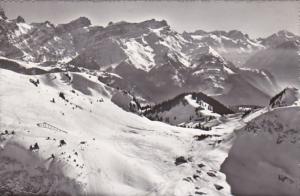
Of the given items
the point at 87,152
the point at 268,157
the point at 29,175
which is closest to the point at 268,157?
the point at 268,157

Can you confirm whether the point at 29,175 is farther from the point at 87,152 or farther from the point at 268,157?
the point at 268,157

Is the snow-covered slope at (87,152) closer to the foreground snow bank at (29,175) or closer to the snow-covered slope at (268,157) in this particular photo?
the foreground snow bank at (29,175)

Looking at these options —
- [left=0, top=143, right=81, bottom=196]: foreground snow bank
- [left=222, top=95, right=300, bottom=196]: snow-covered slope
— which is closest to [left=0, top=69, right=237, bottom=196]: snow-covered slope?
[left=0, top=143, right=81, bottom=196]: foreground snow bank

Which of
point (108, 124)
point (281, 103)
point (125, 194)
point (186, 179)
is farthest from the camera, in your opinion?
point (281, 103)

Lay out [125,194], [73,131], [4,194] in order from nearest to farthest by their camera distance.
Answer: [4,194] < [125,194] < [73,131]

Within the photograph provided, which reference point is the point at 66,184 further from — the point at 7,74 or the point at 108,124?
the point at 7,74

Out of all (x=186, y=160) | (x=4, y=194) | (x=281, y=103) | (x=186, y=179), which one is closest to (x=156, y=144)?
(x=186, y=160)

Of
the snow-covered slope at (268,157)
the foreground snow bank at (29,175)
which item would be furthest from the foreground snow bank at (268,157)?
the foreground snow bank at (29,175)
